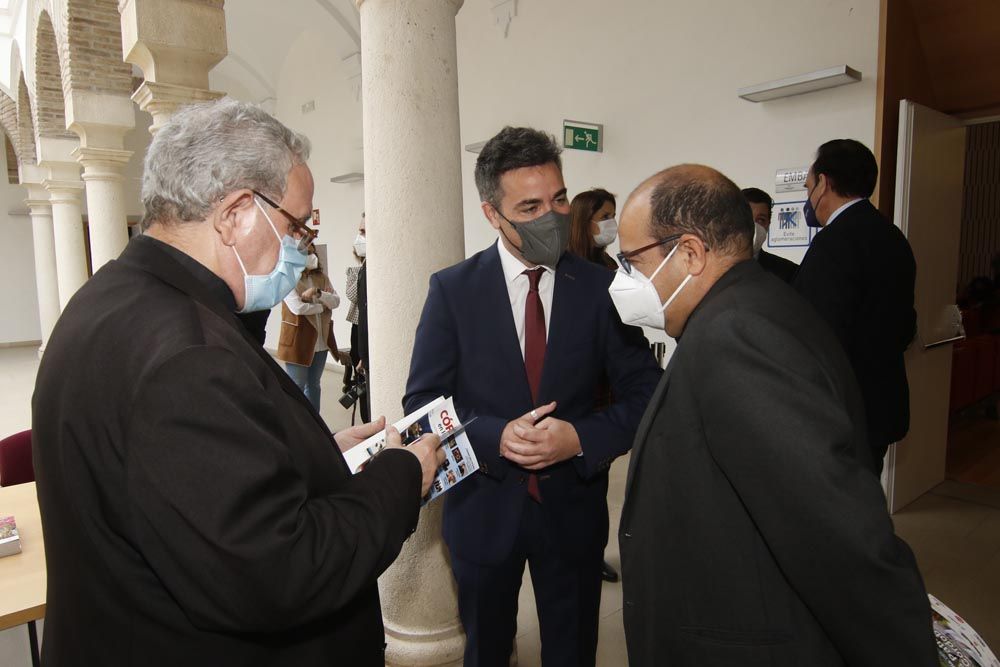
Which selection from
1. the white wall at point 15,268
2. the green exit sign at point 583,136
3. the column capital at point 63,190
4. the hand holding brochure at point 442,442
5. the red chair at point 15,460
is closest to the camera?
the hand holding brochure at point 442,442

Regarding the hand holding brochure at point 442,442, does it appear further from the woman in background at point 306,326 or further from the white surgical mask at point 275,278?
the woman in background at point 306,326

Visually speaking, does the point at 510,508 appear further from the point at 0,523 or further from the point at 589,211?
the point at 589,211

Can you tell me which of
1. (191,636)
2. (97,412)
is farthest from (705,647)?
(97,412)

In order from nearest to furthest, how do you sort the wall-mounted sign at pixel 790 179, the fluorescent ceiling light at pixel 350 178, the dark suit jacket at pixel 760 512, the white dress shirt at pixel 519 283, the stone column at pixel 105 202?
1. the dark suit jacket at pixel 760 512
2. the white dress shirt at pixel 519 283
3. the wall-mounted sign at pixel 790 179
4. the stone column at pixel 105 202
5. the fluorescent ceiling light at pixel 350 178

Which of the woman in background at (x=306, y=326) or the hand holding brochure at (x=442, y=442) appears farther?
the woman in background at (x=306, y=326)

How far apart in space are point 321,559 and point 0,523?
5.58ft

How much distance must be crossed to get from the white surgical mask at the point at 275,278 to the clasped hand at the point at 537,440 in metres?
0.73

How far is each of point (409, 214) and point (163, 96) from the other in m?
2.48

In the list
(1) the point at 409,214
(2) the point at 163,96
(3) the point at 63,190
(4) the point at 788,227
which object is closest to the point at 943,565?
(4) the point at 788,227

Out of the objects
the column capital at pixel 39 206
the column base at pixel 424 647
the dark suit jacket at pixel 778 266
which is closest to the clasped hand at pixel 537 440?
the column base at pixel 424 647

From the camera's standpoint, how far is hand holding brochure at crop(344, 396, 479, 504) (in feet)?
4.93

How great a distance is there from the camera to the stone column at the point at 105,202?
6.02 m

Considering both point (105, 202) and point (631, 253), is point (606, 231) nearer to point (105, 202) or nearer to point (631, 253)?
point (631, 253)

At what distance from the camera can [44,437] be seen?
992 mm
